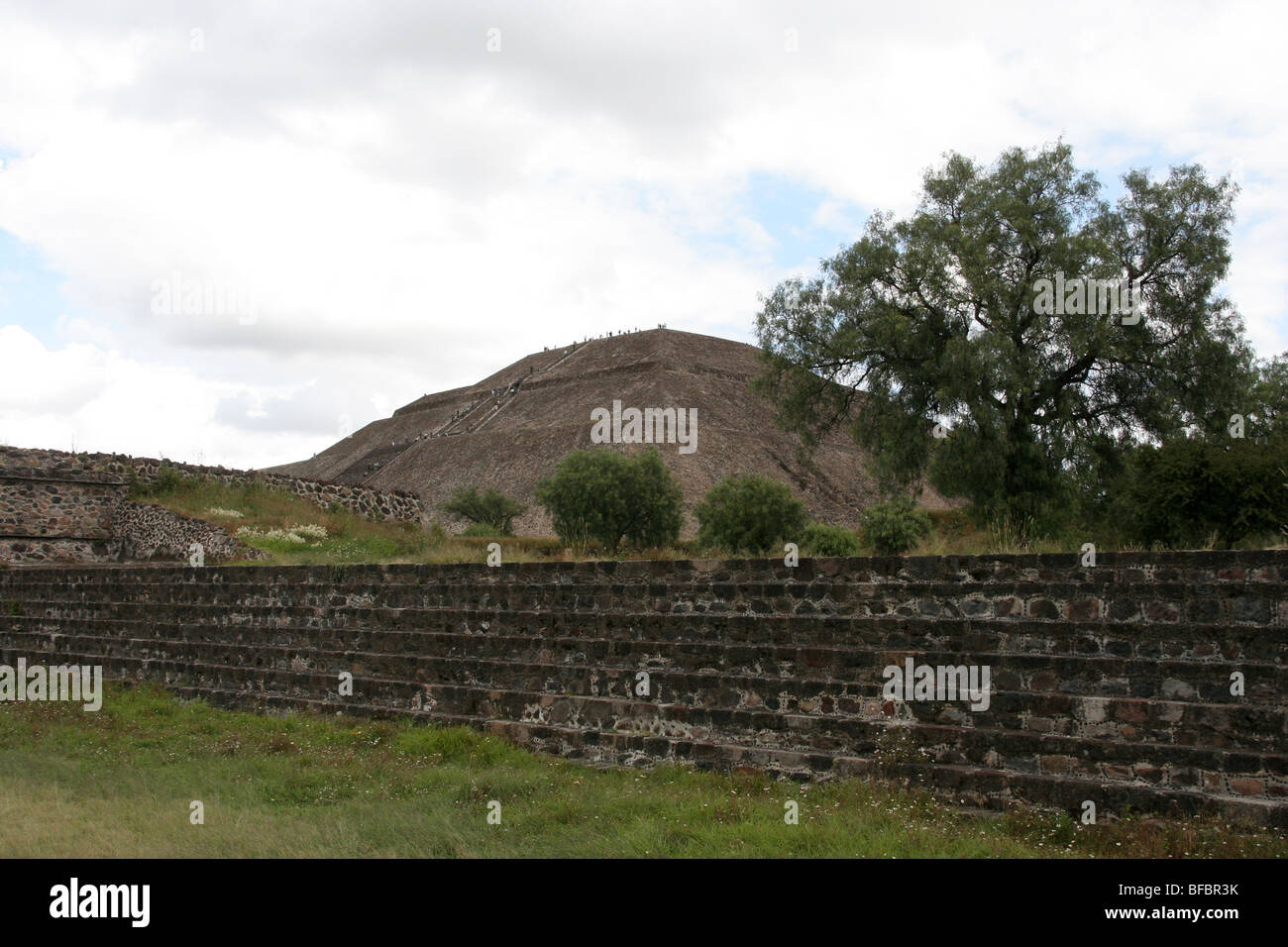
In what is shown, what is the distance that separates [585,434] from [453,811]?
1974 inches

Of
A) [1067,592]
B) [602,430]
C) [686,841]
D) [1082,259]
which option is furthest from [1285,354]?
[686,841]

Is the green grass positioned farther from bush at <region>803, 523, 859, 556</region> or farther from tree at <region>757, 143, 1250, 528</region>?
tree at <region>757, 143, 1250, 528</region>

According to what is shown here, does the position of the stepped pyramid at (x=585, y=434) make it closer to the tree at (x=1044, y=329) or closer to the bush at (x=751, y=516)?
the bush at (x=751, y=516)

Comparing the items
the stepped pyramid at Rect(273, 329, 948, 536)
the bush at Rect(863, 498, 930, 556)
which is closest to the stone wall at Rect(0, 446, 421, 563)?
the bush at Rect(863, 498, 930, 556)

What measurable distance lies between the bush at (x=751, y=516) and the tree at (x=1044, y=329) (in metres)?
3.84

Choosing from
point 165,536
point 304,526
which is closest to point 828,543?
point 304,526

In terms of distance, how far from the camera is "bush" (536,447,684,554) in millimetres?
31000

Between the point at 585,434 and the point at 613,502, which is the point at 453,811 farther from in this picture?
the point at 585,434

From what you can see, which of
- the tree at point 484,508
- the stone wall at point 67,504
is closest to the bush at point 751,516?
the stone wall at point 67,504

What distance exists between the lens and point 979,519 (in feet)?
84.0

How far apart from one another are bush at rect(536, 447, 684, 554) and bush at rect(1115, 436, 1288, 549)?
663 inches

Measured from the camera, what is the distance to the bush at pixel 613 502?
102 ft
